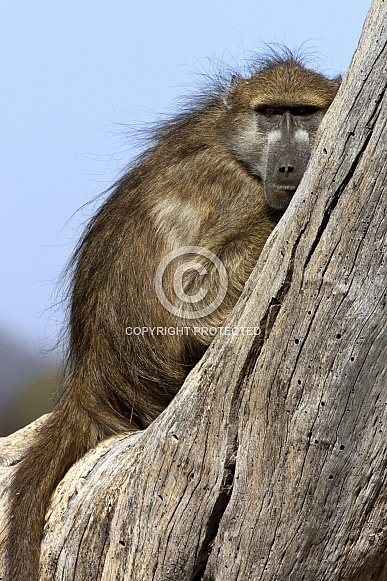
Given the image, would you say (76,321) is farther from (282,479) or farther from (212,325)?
(282,479)

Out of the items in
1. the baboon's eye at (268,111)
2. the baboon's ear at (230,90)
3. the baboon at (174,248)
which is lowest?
the baboon at (174,248)

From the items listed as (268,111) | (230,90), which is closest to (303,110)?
(268,111)

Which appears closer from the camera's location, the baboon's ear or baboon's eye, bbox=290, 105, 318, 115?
baboon's eye, bbox=290, 105, 318, 115

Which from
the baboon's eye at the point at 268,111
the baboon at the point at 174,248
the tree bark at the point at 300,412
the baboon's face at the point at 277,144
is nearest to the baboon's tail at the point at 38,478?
the baboon at the point at 174,248

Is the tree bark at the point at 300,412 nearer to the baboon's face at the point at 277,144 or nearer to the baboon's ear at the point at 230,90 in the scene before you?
the baboon's face at the point at 277,144

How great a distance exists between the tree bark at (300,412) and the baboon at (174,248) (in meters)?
1.11

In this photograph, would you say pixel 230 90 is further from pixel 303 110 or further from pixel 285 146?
pixel 285 146

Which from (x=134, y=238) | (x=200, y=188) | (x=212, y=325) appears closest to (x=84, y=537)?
(x=212, y=325)

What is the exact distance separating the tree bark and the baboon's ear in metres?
1.93

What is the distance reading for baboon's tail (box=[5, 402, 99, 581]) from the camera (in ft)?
15.1

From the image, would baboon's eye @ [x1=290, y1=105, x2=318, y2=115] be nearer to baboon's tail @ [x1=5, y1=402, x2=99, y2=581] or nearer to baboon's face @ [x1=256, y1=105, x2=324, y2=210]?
baboon's face @ [x1=256, y1=105, x2=324, y2=210]

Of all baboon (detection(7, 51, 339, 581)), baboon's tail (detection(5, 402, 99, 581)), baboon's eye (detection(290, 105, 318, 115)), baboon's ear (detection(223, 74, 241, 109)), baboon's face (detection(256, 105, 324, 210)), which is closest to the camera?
baboon's tail (detection(5, 402, 99, 581))

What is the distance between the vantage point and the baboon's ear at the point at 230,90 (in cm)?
565

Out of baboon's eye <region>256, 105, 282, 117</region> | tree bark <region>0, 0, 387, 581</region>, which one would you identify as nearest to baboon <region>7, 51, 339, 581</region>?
baboon's eye <region>256, 105, 282, 117</region>
